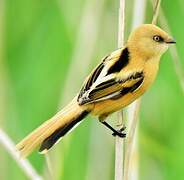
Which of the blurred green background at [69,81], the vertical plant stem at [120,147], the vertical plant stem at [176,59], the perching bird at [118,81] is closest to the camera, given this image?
the vertical plant stem at [120,147]

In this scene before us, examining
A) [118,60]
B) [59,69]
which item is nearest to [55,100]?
[59,69]

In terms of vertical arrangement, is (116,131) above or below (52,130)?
below

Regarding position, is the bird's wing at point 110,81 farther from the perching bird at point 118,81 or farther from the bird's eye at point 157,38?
the bird's eye at point 157,38

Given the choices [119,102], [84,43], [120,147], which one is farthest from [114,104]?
[84,43]

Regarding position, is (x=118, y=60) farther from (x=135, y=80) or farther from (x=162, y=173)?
(x=162, y=173)

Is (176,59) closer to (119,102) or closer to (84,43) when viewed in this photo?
(119,102)

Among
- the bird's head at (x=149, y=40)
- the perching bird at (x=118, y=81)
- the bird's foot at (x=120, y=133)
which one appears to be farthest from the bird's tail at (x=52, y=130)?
the bird's head at (x=149, y=40)
